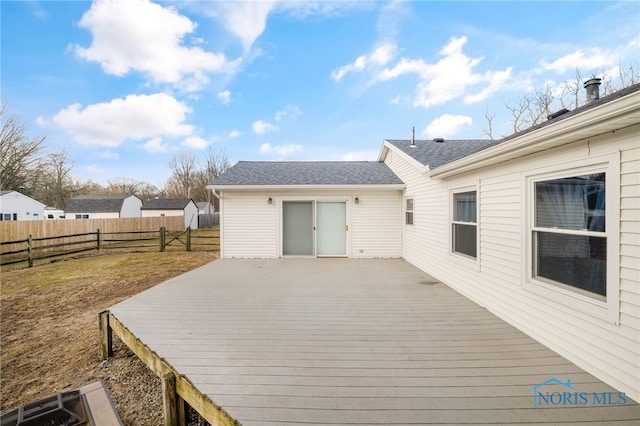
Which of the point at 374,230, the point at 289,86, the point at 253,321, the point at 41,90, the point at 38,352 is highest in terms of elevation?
the point at 289,86

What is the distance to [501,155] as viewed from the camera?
3393 mm

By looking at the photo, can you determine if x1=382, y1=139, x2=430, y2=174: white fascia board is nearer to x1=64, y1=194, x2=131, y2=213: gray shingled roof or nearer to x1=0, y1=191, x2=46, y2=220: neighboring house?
x1=0, y1=191, x2=46, y2=220: neighboring house

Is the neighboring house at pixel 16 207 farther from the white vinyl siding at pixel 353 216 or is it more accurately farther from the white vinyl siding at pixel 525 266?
the white vinyl siding at pixel 525 266

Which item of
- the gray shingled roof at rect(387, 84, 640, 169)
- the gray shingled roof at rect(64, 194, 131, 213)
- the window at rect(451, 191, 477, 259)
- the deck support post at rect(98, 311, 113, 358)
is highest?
the gray shingled roof at rect(387, 84, 640, 169)

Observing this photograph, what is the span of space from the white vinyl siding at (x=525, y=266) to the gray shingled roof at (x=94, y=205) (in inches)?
A: 1229

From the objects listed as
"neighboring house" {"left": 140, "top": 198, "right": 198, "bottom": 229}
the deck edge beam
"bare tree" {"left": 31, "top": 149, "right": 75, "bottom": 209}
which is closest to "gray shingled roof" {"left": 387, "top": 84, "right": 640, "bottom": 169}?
the deck edge beam

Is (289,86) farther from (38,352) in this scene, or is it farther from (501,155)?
(38,352)

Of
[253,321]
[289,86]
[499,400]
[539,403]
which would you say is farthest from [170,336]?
[289,86]

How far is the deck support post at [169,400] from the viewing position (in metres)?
2.16

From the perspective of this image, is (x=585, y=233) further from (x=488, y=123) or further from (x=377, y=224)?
(x=488, y=123)

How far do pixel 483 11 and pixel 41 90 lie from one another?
55.6 ft

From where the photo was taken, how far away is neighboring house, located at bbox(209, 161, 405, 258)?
27.4 feet

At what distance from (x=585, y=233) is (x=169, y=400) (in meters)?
4.15

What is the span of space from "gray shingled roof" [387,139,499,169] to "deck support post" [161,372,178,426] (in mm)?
5981
